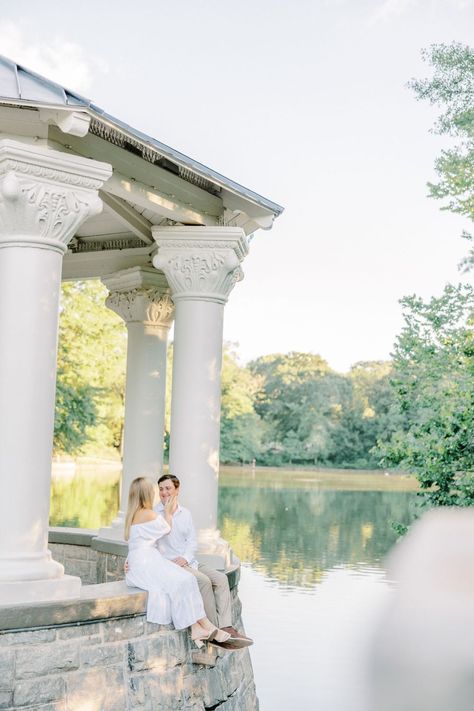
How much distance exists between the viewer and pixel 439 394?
12000 mm

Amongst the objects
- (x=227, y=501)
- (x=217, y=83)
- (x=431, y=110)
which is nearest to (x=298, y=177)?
(x=217, y=83)

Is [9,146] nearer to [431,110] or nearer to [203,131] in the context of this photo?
[431,110]

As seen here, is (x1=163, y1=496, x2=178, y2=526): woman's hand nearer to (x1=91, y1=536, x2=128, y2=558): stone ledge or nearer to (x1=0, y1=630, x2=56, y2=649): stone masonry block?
(x1=0, y1=630, x2=56, y2=649): stone masonry block

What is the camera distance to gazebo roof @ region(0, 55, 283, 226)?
5359 mm

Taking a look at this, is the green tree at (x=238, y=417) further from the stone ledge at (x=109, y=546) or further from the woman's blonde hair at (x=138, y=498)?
the woman's blonde hair at (x=138, y=498)

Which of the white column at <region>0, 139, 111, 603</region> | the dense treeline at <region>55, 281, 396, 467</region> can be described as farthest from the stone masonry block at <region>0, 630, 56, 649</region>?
the dense treeline at <region>55, 281, 396, 467</region>

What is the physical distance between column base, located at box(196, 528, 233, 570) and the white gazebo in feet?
0.05

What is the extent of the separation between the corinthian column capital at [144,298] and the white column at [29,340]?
3.29 metres

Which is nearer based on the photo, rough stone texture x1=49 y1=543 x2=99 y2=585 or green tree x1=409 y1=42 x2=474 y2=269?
rough stone texture x1=49 y1=543 x2=99 y2=585

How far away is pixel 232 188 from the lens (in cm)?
695

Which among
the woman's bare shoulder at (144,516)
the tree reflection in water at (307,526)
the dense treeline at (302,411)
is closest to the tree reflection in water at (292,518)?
the tree reflection in water at (307,526)

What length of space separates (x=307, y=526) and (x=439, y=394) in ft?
51.6

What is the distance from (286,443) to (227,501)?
1314 inches

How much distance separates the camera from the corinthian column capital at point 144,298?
904 cm
